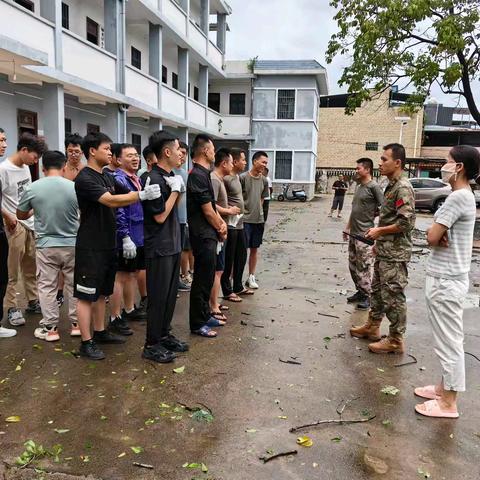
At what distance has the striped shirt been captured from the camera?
→ 115 inches

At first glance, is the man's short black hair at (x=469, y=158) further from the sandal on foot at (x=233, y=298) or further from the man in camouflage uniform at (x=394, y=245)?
the sandal on foot at (x=233, y=298)

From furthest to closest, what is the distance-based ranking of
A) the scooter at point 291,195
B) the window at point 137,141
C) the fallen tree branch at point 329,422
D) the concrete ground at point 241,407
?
1. the scooter at point 291,195
2. the window at point 137,141
3. the fallen tree branch at point 329,422
4. the concrete ground at point 241,407

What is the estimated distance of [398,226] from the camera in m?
4.00

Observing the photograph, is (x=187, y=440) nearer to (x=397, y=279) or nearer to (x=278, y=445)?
(x=278, y=445)

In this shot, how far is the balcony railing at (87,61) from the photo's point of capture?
995 cm

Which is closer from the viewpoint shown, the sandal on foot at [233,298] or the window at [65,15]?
the sandal on foot at [233,298]

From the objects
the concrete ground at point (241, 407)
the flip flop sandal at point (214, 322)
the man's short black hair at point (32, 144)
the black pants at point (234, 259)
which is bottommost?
the concrete ground at point (241, 407)

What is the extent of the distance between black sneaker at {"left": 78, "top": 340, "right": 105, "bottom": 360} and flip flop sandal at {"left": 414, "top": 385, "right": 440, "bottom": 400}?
256 cm

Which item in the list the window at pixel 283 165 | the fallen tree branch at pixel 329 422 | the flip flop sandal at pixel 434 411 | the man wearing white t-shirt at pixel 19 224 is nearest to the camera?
the fallen tree branch at pixel 329 422

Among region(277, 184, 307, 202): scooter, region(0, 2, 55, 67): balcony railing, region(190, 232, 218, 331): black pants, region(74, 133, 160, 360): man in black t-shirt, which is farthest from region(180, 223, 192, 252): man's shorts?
region(277, 184, 307, 202): scooter

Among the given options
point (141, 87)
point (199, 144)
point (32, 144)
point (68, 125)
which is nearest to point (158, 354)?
point (199, 144)

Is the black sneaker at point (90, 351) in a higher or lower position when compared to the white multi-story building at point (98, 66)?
lower

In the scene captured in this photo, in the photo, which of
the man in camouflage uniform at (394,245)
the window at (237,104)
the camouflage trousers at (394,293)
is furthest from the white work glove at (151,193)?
the window at (237,104)

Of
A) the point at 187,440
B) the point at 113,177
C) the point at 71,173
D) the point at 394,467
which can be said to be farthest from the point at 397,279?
the point at 71,173
